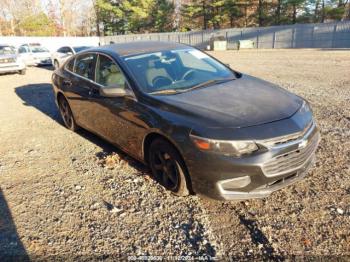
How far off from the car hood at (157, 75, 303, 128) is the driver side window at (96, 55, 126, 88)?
2.59 feet

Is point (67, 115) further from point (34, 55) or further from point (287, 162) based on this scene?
point (34, 55)

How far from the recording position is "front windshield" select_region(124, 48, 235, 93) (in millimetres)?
3887

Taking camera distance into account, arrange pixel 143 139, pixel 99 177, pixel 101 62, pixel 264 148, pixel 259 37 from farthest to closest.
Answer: pixel 259 37 → pixel 101 62 → pixel 99 177 → pixel 143 139 → pixel 264 148

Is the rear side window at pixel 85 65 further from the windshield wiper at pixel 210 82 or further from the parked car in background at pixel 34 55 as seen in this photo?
the parked car in background at pixel 34 55

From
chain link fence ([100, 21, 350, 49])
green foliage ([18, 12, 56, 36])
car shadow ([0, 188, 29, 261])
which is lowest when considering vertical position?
car shadow ([0, 188, 29, 261])

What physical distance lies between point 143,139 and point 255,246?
Answer: 1721 mm

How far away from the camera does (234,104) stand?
10.9ft

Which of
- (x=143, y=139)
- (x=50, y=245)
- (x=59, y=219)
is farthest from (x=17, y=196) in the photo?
(x=143, y=139)

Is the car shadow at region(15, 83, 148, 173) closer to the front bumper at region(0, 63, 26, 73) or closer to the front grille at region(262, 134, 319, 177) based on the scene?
the front grille at region(262, 134, 319, 177)

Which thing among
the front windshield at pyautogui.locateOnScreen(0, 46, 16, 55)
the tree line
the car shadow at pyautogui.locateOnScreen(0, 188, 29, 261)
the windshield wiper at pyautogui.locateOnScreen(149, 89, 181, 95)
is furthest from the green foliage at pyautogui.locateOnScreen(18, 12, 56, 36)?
the car shadow at pyautogui.locateOnScreen(0, 188, 29, 261)

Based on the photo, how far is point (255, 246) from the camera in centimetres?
270

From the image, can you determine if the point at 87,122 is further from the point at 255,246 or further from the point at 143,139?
the point at 255,246

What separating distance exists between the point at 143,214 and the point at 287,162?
1.55 metres

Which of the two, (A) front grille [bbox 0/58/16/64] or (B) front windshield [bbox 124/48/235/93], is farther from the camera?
(A) front grille [bbox 0/58/16/64]
